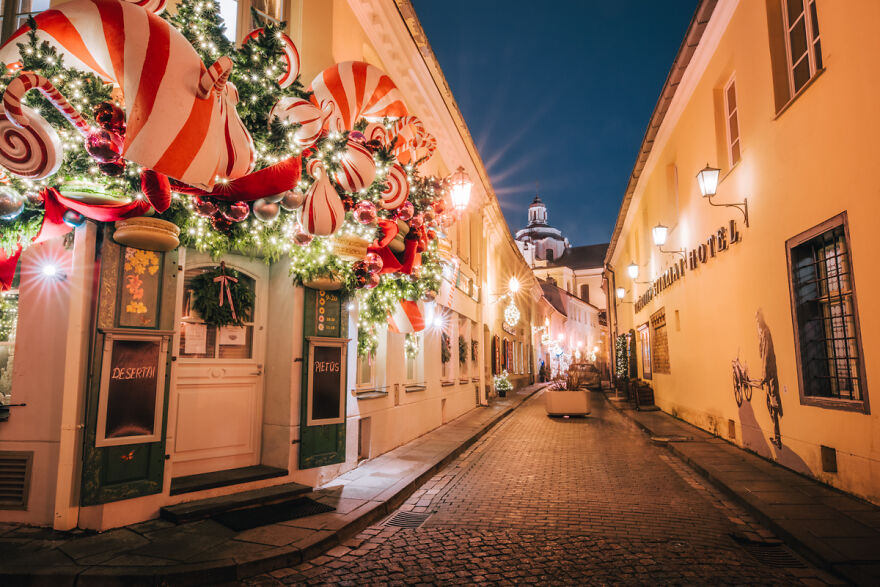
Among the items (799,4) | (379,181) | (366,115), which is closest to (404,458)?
(379,181)

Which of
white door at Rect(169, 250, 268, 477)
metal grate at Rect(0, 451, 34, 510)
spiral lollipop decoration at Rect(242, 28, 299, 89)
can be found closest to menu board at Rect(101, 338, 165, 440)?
white door at Rect(169, 250, 268, 477)

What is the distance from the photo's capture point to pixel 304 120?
5.00 metres

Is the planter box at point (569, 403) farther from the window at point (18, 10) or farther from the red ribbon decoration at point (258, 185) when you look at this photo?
the window at point (18, 10)

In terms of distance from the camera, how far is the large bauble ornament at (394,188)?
6469 millimetres

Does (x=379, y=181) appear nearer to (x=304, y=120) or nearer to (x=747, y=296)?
(x=304, y=120)

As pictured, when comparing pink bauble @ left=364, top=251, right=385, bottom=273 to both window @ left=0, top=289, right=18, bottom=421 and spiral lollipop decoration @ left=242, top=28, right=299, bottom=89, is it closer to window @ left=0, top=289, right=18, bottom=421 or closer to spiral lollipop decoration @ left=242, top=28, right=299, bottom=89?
spiral lollipop decoration @ left=242, top=28, right=299, bottom=89

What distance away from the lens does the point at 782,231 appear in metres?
7.73

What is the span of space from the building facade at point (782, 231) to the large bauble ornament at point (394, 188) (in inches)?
196

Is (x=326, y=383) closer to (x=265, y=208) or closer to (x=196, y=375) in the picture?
(x=196, y=375)

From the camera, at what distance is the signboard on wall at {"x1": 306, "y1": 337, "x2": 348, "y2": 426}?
692 centimetres

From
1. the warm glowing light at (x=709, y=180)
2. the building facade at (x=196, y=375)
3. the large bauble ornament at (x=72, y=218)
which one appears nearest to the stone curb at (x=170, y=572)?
the building facade at (x=196, y=375)

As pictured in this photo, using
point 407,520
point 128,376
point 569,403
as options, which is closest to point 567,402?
point 569,403

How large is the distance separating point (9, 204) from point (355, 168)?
2.82m

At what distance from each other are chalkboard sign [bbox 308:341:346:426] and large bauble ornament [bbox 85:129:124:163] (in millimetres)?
3497
